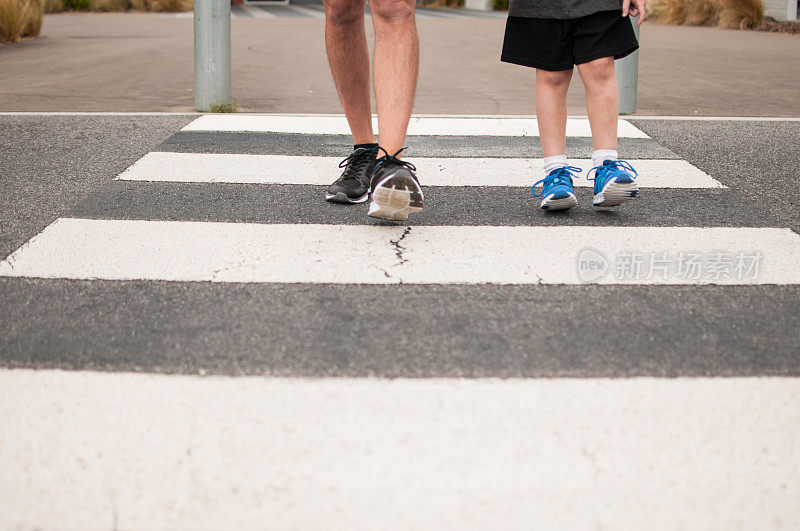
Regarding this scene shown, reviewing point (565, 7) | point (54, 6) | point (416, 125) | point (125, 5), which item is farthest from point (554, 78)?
point (125, 5)

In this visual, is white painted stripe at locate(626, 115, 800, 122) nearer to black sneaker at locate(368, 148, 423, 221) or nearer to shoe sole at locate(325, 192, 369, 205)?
shoe sole at locate(325, 192, 369, 205)

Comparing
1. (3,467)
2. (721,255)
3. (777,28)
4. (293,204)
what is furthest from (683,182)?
(777,28)

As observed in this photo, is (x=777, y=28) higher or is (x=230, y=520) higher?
(x=777, y=28)

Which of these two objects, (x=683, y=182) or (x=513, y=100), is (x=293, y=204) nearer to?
(x=683, y=182)

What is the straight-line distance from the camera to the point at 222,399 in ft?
5.68

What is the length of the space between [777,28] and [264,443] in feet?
51.2

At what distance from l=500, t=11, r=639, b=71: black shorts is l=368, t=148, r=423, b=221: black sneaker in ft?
2.39

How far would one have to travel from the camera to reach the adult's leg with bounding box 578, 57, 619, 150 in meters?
3.12

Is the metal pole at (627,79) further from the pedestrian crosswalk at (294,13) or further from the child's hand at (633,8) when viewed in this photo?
the pedestrian crosswalk at (294,13)

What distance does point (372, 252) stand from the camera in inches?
106

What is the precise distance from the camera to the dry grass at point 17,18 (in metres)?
10.3

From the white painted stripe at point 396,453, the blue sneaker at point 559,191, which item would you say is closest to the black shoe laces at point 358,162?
the blue sneaker at point 559,191

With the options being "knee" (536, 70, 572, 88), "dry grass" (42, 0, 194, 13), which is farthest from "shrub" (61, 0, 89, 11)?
"knee" (536, 70, 572, 88)

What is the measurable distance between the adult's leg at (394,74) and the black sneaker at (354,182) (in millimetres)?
327
